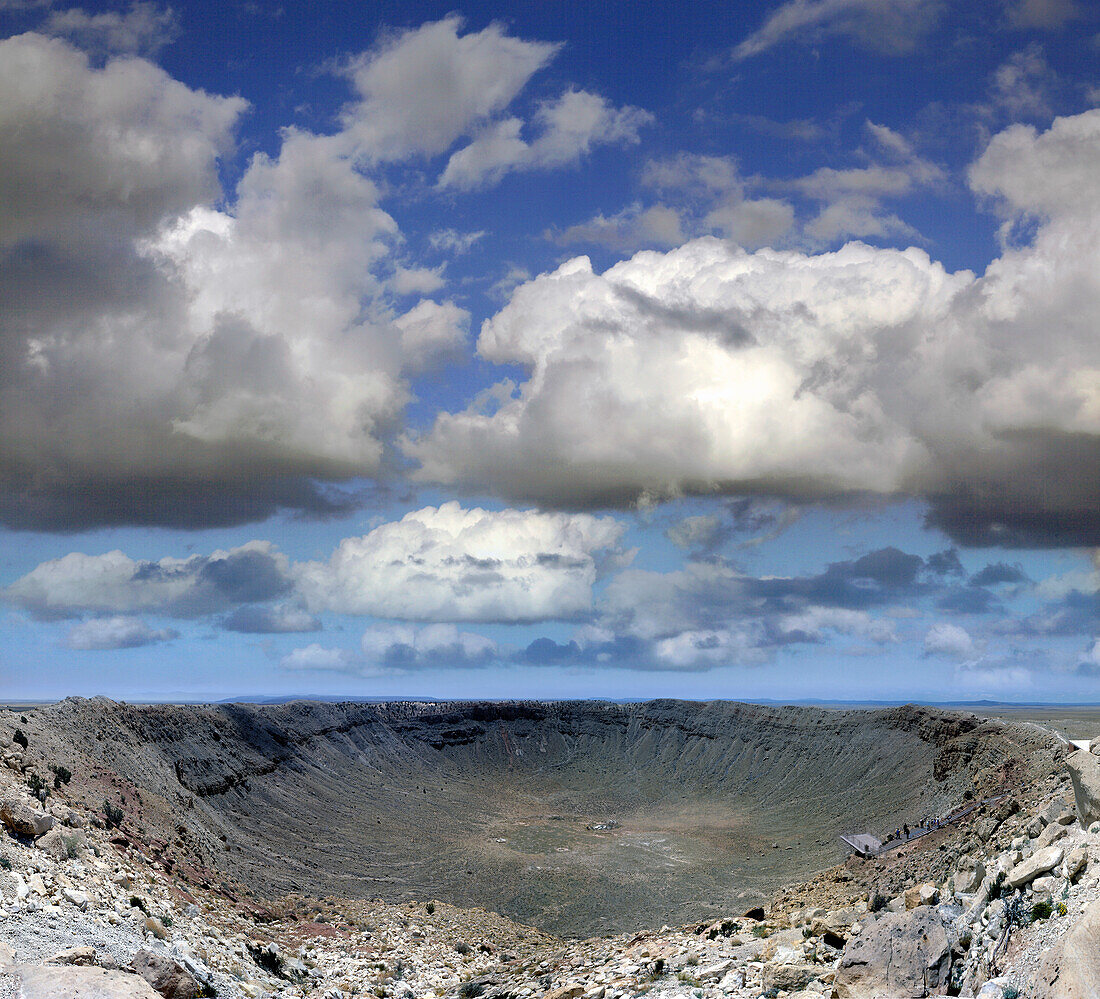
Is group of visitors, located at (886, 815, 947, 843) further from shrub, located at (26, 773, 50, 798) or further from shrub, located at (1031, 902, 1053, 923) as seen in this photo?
shrub, located at (26, 773, 50, 798)

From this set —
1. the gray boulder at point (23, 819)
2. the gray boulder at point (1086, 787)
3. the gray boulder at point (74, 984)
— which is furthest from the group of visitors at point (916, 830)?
the gray boulder at point (23, 819)

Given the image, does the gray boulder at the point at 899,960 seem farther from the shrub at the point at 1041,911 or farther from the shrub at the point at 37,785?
the shrub at the point at 37,785

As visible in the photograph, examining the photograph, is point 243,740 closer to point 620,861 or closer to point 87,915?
Result: point 620,861

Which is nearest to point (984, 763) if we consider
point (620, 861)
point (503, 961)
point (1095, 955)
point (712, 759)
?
point (620, 861)

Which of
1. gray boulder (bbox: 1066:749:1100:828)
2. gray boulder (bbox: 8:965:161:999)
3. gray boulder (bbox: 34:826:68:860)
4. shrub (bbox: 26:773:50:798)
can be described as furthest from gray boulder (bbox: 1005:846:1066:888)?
shrub (bbox: 26:773:50:798)

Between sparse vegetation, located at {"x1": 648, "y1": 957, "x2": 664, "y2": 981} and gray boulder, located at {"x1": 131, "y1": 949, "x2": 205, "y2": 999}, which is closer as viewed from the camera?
gray boulder, located at {"x1": 131, "y1": 949, "x2": 205, "y2": 999}

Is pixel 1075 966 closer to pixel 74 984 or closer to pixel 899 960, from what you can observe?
pixel 899 960

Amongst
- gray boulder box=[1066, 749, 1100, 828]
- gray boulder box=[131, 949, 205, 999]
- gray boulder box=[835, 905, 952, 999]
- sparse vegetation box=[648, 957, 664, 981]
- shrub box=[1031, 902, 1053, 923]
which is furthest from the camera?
sparse vegetation box=[648, 957, 664, 981]
